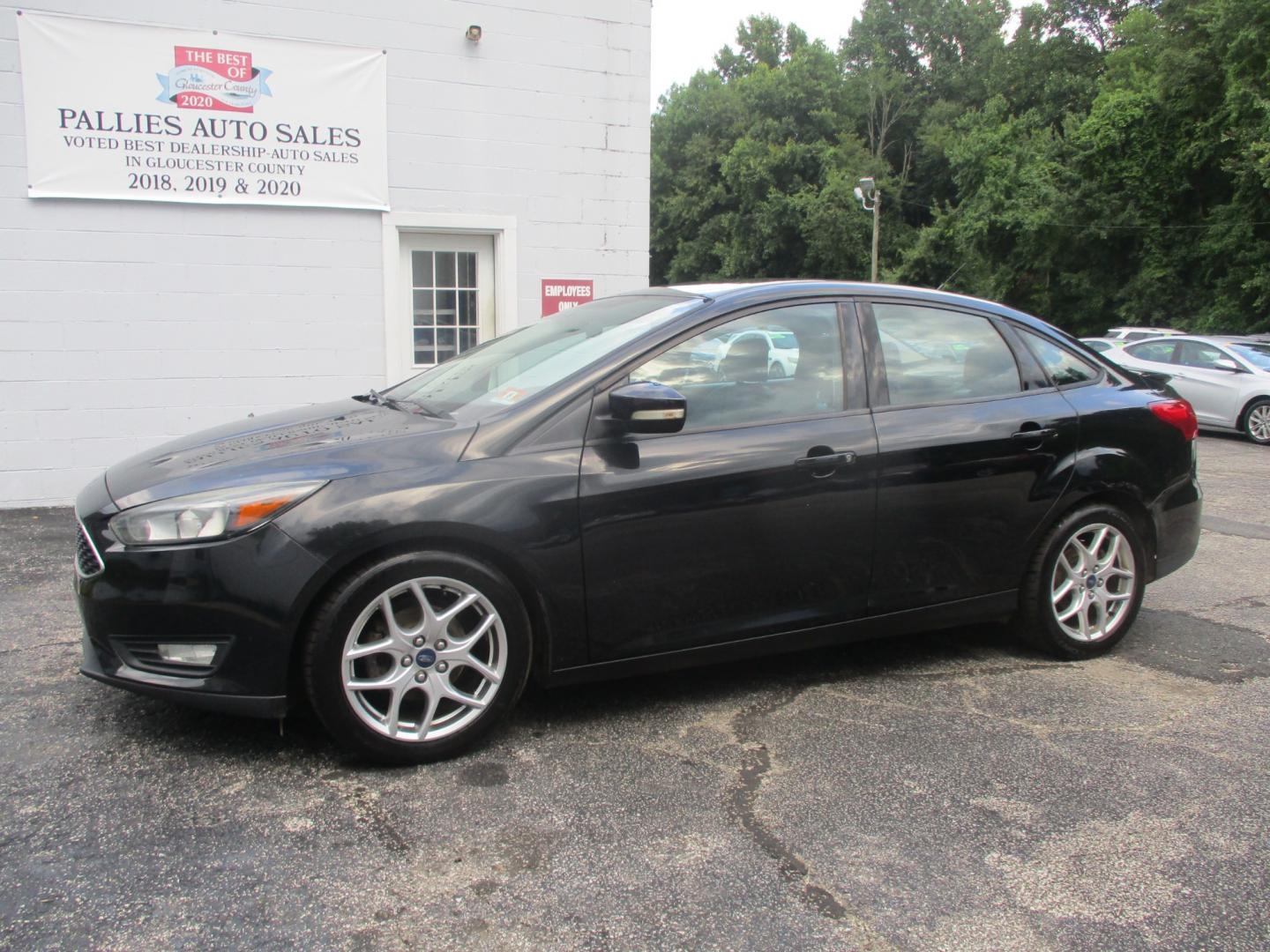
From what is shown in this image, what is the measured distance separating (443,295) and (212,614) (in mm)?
5887

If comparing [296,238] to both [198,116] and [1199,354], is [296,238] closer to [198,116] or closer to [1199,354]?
[198,116]

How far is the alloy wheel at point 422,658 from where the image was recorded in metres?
3.05

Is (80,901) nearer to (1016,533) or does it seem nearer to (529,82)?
(1016,533)

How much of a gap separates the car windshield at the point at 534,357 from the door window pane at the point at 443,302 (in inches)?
163

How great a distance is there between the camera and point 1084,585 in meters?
4.20

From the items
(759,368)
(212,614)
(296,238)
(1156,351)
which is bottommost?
(212,614)

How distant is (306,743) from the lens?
3.27m

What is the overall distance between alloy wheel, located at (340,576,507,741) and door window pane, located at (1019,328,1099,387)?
257cm

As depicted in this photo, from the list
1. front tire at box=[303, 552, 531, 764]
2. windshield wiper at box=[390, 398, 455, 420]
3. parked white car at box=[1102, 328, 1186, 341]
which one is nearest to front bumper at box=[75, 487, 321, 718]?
front tire at box=[303, 552, 531, 764]

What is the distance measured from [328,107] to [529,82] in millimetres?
1670

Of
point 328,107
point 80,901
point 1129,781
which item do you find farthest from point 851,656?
point 328,107

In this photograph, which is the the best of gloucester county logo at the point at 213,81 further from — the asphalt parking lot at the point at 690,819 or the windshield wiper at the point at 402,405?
the asphalt parking lot at the point at 690,819

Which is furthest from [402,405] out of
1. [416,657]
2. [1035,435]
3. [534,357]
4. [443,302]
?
[443,302]

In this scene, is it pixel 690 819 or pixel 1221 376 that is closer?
pixel 690 819
